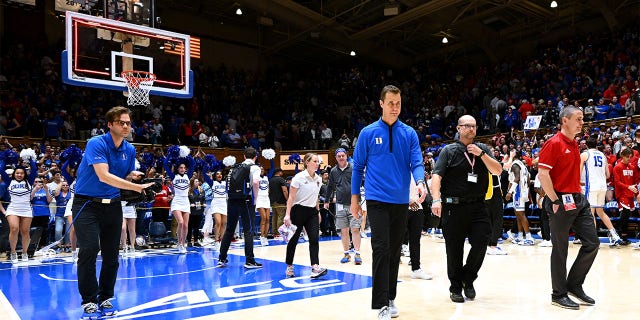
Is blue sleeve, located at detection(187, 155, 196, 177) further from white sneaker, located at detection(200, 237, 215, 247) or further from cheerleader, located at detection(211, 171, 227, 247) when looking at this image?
white sneaker, located at detection(200, 237, 215, 247)

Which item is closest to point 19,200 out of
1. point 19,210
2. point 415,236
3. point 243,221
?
point 19,210

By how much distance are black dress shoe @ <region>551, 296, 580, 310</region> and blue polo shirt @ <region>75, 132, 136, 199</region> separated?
4225mm

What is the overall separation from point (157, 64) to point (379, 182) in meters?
7.38

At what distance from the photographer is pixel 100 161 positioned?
4508 millimetres

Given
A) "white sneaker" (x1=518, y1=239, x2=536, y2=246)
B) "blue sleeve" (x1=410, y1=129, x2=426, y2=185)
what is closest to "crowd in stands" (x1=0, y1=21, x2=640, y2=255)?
"white sneaker" (x1=518, y1=239, x2=536, y2=246)

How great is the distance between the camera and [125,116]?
4754mm

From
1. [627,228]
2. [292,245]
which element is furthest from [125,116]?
[627,228]

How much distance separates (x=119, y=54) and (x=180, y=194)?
288cm

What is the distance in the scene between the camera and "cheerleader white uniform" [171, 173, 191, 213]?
10.1m

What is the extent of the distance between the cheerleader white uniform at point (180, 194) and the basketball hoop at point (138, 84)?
1666 millimetres

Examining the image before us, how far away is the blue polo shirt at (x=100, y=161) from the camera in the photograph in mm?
4545

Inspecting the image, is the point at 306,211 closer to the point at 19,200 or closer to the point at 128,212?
the point at 128,212

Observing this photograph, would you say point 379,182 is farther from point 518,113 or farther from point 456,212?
point 518,113

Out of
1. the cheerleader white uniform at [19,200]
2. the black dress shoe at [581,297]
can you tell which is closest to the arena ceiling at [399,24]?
the cheerleader white uniform at [19,200]
